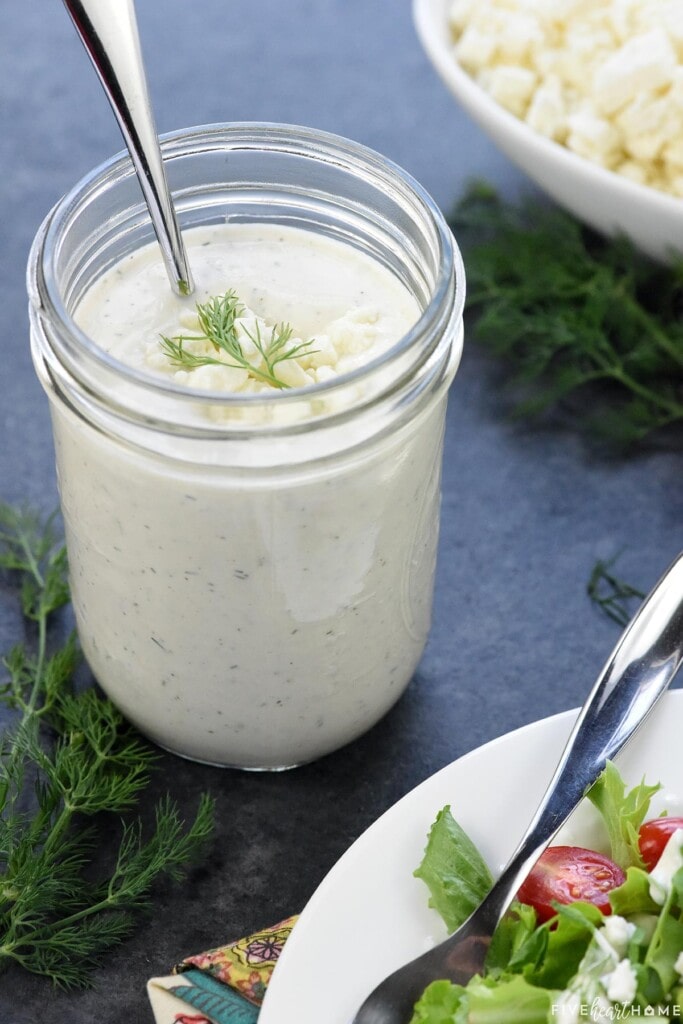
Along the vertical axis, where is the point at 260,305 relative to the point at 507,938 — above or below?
above

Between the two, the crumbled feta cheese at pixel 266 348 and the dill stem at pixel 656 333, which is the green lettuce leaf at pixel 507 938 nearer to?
the crumbled feta cheese at pixel 266 348

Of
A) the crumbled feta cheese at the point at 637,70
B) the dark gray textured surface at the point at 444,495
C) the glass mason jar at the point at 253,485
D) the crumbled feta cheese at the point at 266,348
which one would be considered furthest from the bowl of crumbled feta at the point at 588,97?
the crumbled feta cheese at the point at 266,348

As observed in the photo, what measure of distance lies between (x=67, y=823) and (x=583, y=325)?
1.04 meters

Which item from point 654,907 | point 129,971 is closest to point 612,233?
point 654,907

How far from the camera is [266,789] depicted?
1555 millimetres

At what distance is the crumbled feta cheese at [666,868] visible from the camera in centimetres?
116

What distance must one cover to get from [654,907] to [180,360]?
0.67 m

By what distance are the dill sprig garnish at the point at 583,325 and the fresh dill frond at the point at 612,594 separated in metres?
0.24

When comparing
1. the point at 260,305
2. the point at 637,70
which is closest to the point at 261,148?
the point at 260,305

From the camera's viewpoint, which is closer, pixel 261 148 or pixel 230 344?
pixel 230 344

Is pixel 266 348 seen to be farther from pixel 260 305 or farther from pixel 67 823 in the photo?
pixel 67 823

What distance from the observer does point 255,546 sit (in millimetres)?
1255

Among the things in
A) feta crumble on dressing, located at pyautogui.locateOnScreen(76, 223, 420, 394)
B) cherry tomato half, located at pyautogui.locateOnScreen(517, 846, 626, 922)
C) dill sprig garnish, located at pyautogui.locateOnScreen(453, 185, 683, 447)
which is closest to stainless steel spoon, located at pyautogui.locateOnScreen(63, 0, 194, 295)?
feta crumble on dressing, located at pyautogui.locateOnScreen(76, 223, 420, 394)

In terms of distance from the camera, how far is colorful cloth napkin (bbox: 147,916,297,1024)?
1276 mm
